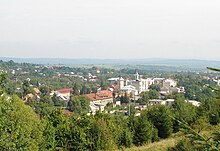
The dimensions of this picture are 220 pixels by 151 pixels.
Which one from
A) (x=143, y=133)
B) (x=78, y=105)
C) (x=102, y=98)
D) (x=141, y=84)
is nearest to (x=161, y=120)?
(x=143, y=133)

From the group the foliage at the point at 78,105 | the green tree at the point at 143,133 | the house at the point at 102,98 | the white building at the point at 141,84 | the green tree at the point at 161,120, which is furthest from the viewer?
the white building at the point at 141,84

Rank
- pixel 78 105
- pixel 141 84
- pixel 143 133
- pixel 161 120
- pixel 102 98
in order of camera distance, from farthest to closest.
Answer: pixel 141 84, pixel 102 98, pixel 78 105, pixel 161 120, pixel 143 133

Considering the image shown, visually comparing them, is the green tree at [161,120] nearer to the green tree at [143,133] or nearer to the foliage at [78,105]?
the green tree at [143,133]

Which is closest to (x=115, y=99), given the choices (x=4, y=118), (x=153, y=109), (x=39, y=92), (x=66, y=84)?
(x=39, y=92)

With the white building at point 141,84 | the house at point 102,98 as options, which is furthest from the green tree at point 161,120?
the white building at point 141,84

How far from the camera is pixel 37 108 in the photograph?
49094 millimetres

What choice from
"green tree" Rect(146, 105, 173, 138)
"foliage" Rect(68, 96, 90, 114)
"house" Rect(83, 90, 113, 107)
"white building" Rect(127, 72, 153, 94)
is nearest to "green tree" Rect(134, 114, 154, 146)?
"green tree" Rect(146, 105, 173, 138)

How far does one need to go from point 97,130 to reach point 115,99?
60555 millimetres

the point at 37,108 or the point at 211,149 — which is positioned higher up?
the point at 211,149

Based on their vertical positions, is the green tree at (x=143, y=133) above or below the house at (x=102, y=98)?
above

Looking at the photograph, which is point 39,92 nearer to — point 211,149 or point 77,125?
point 77,125

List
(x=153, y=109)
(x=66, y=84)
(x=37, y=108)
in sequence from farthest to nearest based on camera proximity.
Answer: (x=66, y=84) → (x=37, y=108) → (x=153, y=109)

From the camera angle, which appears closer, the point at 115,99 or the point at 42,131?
the point at 42,131

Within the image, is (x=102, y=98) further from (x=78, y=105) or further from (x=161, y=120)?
(x=161, y=120)
